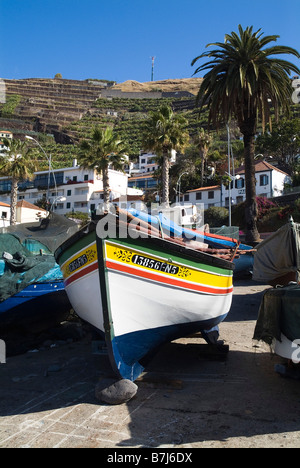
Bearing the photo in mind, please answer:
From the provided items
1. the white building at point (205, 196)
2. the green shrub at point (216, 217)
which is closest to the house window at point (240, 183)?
the white building at point (205, 196)

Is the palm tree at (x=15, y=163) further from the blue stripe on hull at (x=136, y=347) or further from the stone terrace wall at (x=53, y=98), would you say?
the stone terrace wall at (x=53, y=98)

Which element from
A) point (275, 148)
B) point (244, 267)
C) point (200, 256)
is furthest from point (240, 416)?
point (275, 148)

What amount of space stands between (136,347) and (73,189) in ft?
200

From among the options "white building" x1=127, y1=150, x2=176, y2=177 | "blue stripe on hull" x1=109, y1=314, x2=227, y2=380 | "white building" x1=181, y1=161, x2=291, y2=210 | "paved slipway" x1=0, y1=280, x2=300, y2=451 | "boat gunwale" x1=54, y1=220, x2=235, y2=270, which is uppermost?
"white building" x1=127, y1=150, x2=176, y2=177

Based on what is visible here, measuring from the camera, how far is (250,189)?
784 inches

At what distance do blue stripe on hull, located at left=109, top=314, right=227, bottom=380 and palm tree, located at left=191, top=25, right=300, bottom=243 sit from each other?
14.7 meters

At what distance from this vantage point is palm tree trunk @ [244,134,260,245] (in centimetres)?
1988

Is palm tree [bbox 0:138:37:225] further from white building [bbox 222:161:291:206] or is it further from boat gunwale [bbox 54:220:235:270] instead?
boat gunwale [bbox 54:220:235:270]

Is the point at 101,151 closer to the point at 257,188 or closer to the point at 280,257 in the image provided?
the point at 280,257

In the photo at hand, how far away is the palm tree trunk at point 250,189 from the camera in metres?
19.9

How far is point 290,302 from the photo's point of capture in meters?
5.50

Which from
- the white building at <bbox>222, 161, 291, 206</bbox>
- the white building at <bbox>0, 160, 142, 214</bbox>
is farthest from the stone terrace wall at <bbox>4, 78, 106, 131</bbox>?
the white building at <bbox>222, 161, 291, 206</bbox>

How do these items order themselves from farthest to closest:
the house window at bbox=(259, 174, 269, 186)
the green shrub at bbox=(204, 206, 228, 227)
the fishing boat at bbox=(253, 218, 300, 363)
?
the house window at bbox=(259, 174, 269, 186), the green shrub at bbox=(204, 206, 228, 227), the fishing boat at bbox=(253, 218, 300, 363)
